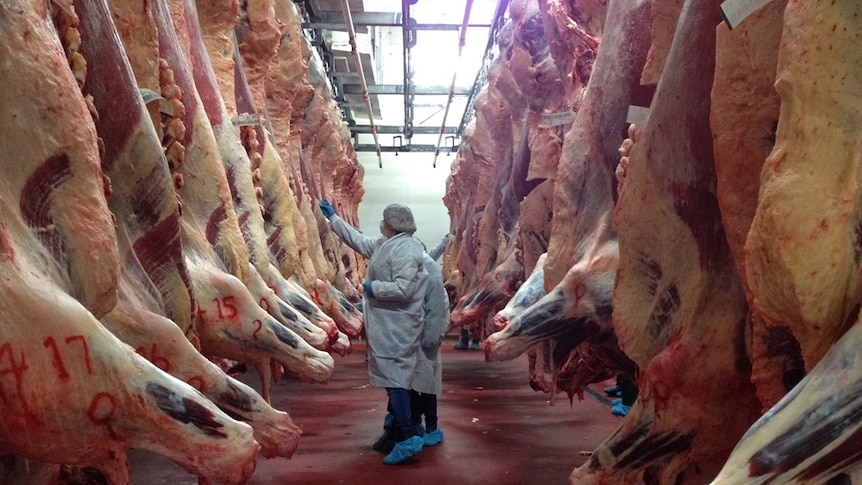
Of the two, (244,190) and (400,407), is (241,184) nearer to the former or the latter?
(244,190)

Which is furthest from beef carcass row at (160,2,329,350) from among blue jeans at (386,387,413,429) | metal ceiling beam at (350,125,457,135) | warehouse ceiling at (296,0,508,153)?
metal ceiling beam at (350,125,457,135)

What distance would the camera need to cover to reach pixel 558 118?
4.06 metres

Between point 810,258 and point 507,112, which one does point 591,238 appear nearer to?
point 810,258

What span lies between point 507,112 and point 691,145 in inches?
177

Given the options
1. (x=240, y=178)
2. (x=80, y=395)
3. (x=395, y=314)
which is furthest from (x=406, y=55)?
(x=80, y=395)

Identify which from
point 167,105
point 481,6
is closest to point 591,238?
point 167,105

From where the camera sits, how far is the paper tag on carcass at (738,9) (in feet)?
4.83

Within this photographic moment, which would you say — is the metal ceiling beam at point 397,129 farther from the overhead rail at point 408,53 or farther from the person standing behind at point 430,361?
the person standing behind at point 430,361

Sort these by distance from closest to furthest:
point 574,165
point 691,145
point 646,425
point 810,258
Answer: point 810,258 → point 646,425 → point 691,145 → point 574,165

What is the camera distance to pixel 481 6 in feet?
23.8

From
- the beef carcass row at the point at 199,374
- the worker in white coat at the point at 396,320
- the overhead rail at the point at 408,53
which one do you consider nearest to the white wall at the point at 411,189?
the overhead rail at the point at 408,53

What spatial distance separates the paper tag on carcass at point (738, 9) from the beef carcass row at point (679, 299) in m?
0.57

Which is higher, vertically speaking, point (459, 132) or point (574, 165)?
point (459, 132)

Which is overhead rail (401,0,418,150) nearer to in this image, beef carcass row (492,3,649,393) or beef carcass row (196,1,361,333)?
beef carcass row (196,1,361,333)
